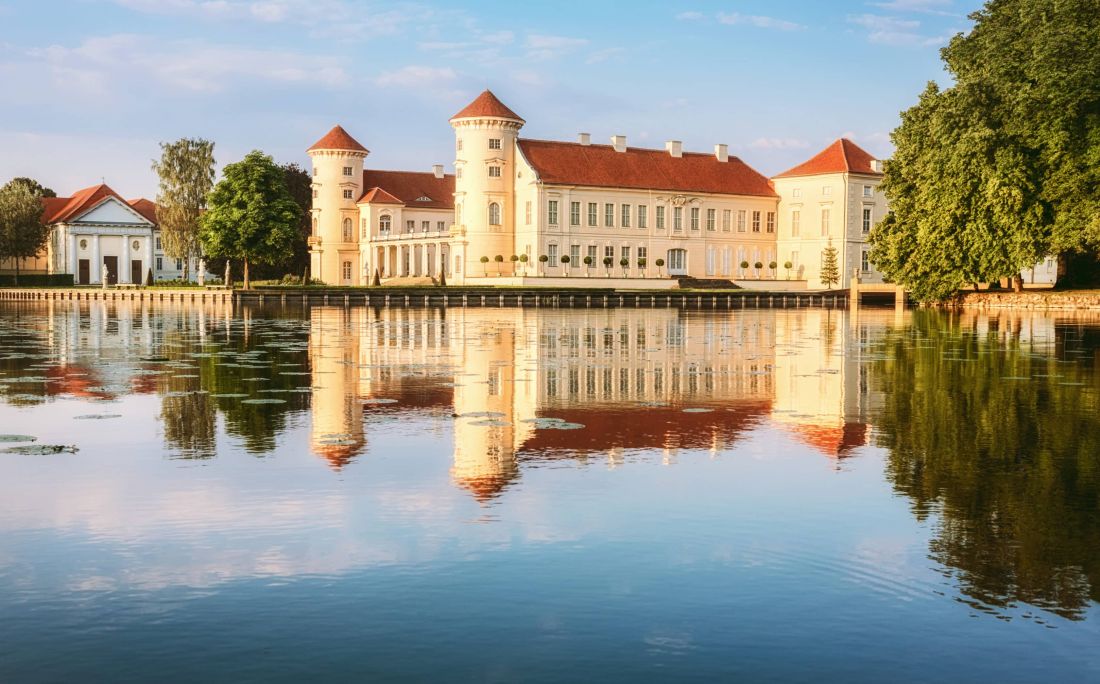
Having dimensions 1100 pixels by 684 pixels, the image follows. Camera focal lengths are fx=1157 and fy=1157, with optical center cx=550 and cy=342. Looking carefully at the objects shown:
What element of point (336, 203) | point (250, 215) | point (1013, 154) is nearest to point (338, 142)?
point (336, 203)

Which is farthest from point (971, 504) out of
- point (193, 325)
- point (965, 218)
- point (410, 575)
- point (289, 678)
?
point (965, 218)

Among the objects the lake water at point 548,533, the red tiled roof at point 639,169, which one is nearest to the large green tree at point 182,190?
the red tiled roof at point 639,169

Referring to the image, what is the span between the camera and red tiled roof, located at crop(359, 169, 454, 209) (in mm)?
110375

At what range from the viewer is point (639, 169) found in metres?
101

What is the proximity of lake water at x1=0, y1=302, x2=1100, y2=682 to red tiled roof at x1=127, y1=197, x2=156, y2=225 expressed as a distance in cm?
12008

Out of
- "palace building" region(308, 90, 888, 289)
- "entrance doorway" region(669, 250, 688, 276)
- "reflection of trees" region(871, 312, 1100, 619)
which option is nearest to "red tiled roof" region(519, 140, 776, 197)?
"palace building" region(308, 90, 888, 289)

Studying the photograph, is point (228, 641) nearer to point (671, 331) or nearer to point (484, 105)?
point (671, 331)

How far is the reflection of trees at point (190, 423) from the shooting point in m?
11.7

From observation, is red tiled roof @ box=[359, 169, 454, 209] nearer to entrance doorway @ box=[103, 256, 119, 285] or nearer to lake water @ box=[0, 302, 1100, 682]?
entrance doorway @ box=[103, 256, 119, 285]

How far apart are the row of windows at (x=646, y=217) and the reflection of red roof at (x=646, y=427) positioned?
264 ft

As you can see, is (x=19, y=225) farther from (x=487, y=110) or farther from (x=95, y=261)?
(x=487, y=110)

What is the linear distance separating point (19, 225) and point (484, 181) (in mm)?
45743

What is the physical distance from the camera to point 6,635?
588cm

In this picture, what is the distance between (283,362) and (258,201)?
63.2 m
